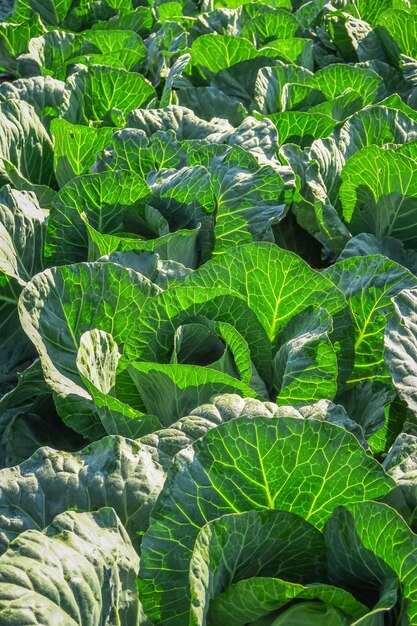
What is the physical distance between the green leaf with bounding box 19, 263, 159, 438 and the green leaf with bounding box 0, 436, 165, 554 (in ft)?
1.64

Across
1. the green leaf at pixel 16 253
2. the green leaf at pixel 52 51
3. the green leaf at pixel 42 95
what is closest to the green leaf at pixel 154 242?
the green leaf at pixel 16 253

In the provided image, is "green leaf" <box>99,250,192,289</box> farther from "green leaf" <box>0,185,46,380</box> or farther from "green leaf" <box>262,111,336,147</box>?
"green leaf" <box>262,111,336,147</box>

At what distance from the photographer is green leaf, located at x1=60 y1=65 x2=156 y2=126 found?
11.9ft

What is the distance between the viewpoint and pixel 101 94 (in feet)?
12.1

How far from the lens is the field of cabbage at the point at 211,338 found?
164 centimetres

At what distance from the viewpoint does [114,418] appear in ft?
7.20

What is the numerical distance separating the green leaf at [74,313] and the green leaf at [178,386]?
246 millimetres

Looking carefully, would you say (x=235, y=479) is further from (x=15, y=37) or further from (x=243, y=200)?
(x=15, y=37)

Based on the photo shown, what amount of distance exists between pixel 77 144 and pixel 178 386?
4.81ft

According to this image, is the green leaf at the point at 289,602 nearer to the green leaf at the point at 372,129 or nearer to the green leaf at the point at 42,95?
the green leaf at the point at 372,129

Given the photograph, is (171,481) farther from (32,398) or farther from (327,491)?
(32,398)

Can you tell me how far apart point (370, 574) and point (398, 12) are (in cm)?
317

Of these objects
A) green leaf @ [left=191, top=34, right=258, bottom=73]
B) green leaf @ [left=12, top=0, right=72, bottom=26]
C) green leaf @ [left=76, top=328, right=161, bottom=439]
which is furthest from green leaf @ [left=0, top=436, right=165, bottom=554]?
green leaf @ [left=12, top=0, right=72, bottom=26]

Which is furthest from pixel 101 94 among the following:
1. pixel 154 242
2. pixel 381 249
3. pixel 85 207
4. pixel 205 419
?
pixel 205 419
